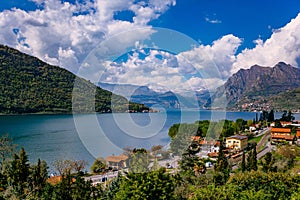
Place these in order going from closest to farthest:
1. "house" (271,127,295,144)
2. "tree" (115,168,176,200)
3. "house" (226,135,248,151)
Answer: "tree" (115,168,176,200)
"house" (226,135,248,151)
"house" (271,127,295,144)

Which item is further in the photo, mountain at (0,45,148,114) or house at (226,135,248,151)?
mountain at (0,45,148,114)

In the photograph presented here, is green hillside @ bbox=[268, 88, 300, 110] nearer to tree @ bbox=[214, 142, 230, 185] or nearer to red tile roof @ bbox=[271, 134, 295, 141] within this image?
red tile roof @ bbox=[271, 134, 295, 141]

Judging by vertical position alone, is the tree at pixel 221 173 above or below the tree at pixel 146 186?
below

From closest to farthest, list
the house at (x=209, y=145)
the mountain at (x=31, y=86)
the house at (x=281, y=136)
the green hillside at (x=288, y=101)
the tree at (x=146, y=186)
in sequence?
the tree at (x=146, y=186) → the house at (x=209, y=145) → the house at (x=281, y=136) → the mountain at (x=31, y=86) → the green hillside at (x=288, y=101)

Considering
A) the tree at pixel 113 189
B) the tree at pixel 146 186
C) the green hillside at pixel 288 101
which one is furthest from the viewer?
the green hillside at pixel 288 101

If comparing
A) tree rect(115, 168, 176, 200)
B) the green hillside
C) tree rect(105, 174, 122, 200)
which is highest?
the green hillside

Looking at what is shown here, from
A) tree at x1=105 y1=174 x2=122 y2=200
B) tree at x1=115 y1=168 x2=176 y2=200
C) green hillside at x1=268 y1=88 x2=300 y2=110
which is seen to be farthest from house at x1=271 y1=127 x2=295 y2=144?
green hillside at x1=268 y1=88 x2=300 y2=110

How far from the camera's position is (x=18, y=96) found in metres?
72.1

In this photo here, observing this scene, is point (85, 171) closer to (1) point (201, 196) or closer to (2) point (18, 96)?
(1) point (201, 196)

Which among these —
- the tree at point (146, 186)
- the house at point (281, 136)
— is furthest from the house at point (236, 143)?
the tree at point (146, 186)

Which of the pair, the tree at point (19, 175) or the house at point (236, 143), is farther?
the house at point (236, 143)

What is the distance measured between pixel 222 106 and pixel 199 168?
11574mm

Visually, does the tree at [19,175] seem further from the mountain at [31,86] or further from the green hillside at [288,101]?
the green hillside at [288,101]

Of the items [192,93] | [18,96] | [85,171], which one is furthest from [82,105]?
[18,96]
